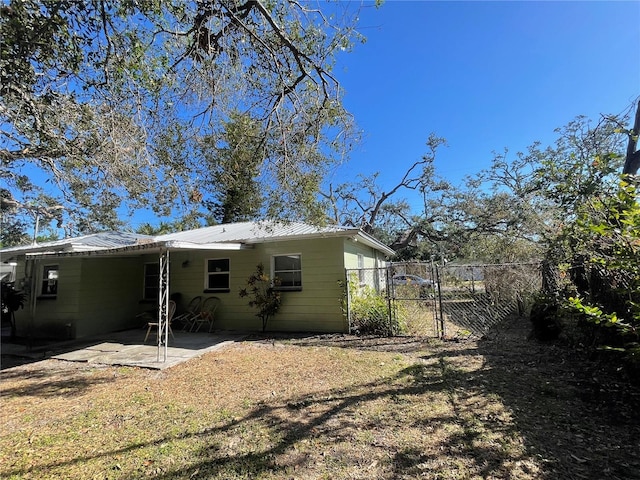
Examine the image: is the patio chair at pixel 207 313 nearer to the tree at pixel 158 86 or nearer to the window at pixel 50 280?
the window at pixel 50 280

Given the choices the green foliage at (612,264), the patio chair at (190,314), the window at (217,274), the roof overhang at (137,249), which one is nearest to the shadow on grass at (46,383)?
the roof overhang at (137,249)

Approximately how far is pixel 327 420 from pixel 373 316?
4.62m

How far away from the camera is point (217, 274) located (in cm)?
952

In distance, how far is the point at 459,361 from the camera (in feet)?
17.8

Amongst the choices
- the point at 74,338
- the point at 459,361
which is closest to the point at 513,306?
the point at 459,361

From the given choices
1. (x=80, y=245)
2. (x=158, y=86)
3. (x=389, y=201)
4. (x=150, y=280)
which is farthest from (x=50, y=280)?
(x=389, y=201)

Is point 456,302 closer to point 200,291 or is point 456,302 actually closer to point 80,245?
point 200,291

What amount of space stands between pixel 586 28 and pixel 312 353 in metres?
7.96

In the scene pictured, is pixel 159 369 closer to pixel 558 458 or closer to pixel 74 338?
pixel 74 338

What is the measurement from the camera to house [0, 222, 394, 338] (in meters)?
8.24

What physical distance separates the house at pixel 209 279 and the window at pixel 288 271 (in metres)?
0.03

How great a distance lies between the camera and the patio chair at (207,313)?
29.4ft

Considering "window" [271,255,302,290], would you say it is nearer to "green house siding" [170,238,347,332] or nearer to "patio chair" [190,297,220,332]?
"green house siding" [170,238,347,332]

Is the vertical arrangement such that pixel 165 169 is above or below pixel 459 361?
above
